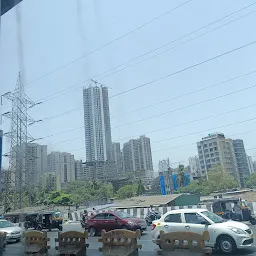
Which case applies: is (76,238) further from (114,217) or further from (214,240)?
(114,217)

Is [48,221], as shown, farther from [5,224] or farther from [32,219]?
[5,224]

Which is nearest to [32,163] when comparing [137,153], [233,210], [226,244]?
[226,244]

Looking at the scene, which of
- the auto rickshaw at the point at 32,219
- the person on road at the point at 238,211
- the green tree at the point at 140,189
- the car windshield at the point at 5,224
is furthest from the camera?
the green tree at the point at 140,189

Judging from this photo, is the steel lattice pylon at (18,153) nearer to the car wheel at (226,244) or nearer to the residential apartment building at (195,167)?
the car wheel at (226,244)

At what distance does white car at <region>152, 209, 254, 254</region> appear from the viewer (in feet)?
17.6

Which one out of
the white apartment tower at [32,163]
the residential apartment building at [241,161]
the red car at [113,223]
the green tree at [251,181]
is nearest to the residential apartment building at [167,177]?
the residential apartment building at [241,161]

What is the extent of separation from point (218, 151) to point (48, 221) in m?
21.6

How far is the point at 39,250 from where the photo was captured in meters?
5.22

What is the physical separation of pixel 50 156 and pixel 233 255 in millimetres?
6554

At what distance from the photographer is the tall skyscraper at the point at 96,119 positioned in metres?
10.2

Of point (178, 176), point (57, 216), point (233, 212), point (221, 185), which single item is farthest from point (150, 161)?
point (178, 176)

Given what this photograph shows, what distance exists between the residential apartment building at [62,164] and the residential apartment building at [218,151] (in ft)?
58.0

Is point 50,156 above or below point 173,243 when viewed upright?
above

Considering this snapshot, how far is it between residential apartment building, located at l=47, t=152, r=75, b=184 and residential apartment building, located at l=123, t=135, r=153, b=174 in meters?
6.02
